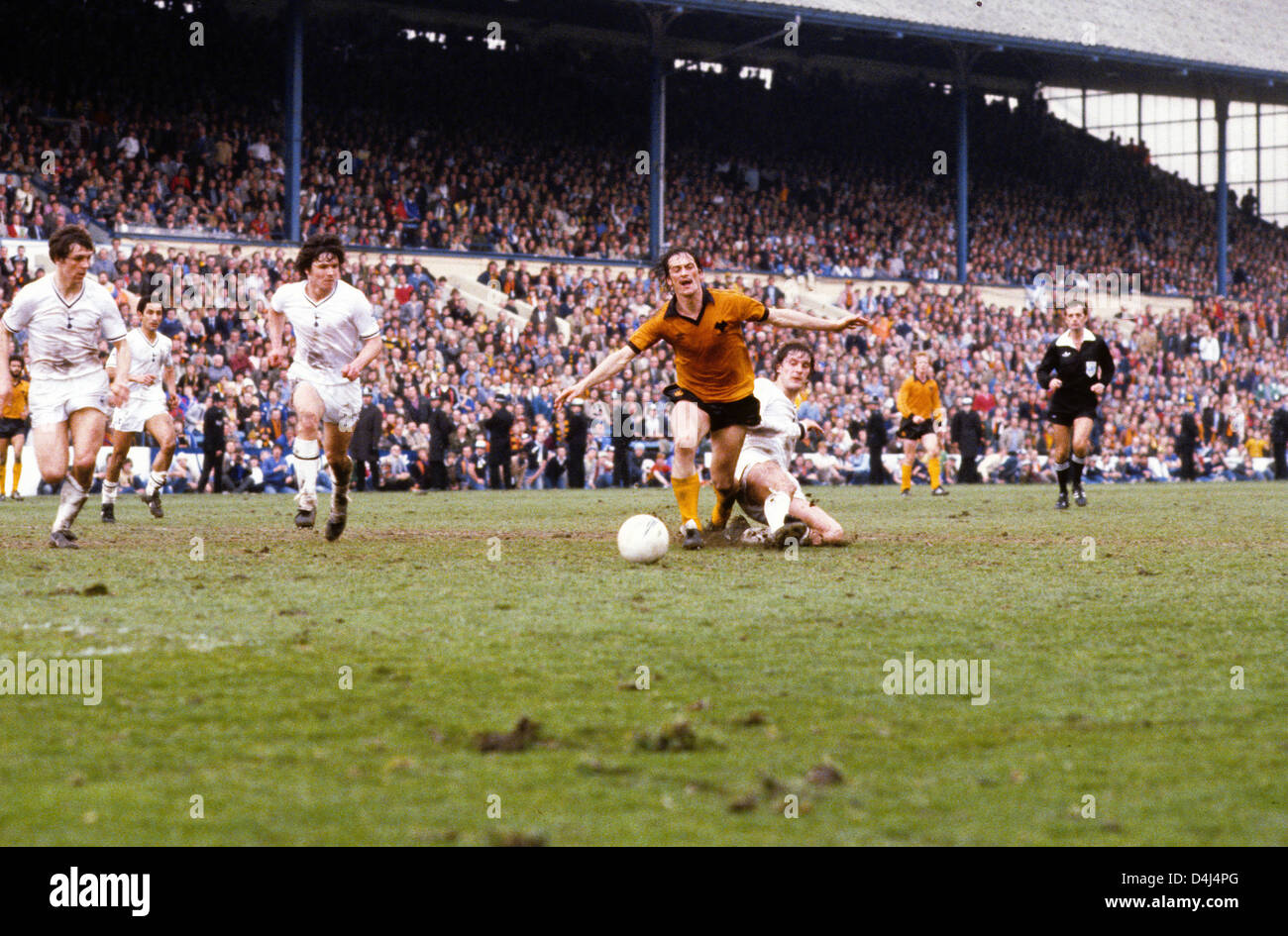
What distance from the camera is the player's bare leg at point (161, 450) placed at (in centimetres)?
1545

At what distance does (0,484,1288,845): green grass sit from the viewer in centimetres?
364

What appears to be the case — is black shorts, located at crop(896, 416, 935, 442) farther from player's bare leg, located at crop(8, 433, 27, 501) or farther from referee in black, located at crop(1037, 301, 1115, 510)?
player's bare leg, located at crop(8, 433, 27, 501)

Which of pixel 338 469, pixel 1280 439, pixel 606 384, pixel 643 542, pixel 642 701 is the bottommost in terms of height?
pixel 642 701

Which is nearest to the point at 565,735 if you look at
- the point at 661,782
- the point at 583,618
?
the point at 661,782

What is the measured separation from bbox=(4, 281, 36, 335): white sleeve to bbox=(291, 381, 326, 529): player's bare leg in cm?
205

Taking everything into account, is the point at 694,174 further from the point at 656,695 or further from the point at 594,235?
the point at 656,695

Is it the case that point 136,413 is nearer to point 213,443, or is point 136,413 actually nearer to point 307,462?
point 307,462

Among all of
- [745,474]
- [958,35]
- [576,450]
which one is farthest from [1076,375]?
[958,35]

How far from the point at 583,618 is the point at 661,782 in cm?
333

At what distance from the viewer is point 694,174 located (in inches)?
1617

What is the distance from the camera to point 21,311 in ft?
36.2

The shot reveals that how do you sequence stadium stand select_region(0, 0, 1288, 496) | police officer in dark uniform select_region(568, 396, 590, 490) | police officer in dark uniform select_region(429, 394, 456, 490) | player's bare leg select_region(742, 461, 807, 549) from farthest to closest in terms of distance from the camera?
police officer in dark uniform select_region(568, 396, 590, 490) → stadium stand select_region(0, 0, 1288, 496) → police officer in dark uniform select_region(429, 394, 456, 490) → player's bare leg select_region(742, 461, 807, 549)

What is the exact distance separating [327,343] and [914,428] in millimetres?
13630

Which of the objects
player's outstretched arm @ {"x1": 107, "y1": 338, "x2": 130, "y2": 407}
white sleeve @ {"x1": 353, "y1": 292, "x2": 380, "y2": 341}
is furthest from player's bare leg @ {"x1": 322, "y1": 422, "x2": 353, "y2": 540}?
player's outstretched arm @ {"x1": 107, "y1": 338, "x2": 130, "y2": 407}
